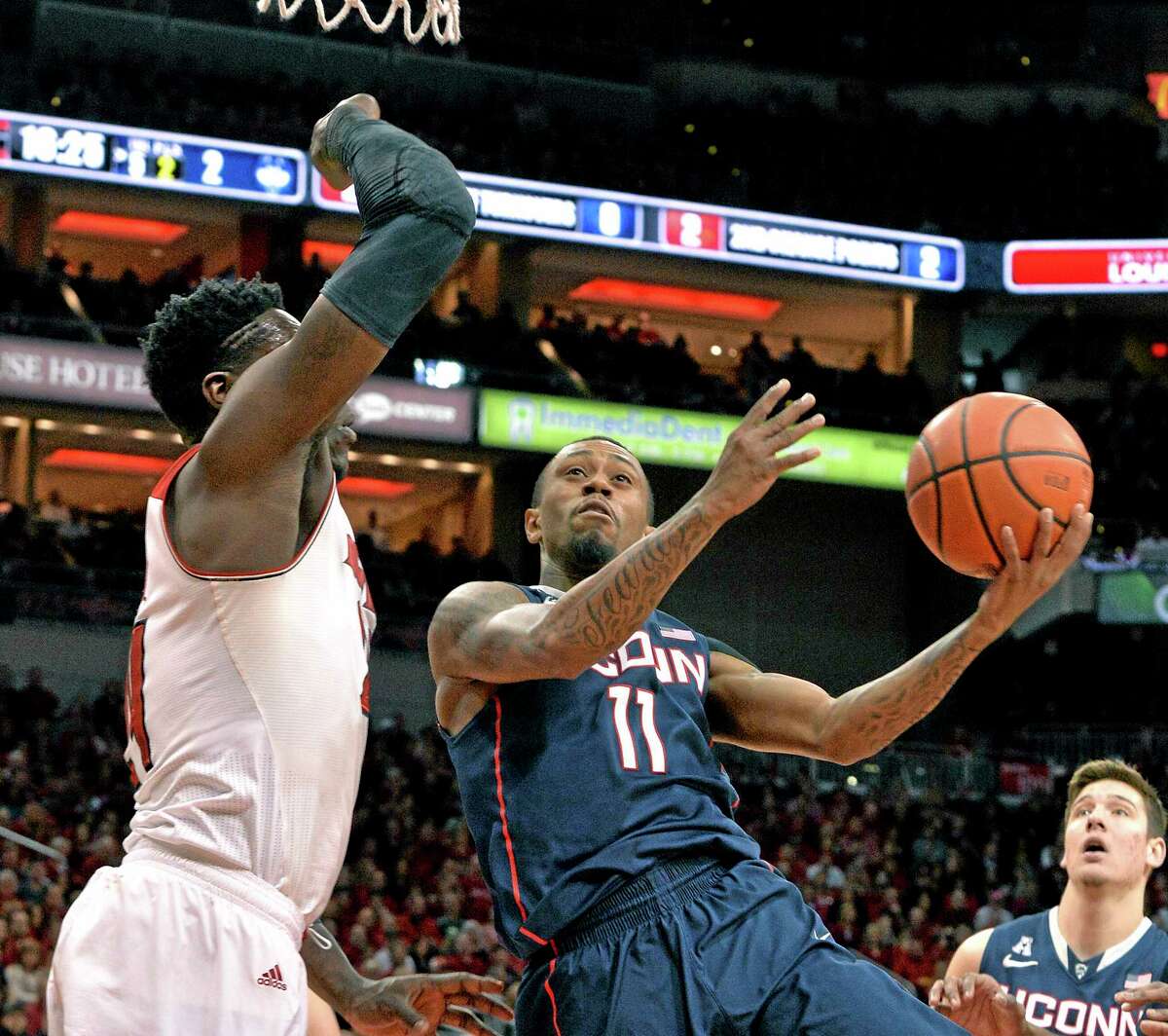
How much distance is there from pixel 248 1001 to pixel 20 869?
9836 millimetres

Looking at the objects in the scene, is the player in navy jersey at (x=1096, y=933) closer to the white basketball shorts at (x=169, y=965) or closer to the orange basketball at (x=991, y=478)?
the orange basketball at (x=991, y=478)

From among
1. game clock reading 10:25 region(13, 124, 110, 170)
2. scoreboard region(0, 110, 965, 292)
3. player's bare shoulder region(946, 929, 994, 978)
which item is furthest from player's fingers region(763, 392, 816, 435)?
game clock reading 10:25 region(13, 124, 110, 170)

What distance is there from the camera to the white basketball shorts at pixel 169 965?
112 inches

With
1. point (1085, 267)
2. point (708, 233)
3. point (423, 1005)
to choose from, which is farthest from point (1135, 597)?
point (423, 1005)

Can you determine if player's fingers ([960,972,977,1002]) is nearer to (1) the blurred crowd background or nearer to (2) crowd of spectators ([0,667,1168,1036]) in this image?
(2) crowd of spectators ([0,667,1168,1036])

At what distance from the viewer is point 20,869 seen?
12000 millimetres

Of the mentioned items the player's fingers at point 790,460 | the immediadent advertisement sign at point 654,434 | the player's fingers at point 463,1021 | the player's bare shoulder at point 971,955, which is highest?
the immediadent advertisement sign at point 654,434

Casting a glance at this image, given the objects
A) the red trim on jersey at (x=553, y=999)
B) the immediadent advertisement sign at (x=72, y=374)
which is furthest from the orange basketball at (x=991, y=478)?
the immediadent advertisement sign at (x=72, y=374)

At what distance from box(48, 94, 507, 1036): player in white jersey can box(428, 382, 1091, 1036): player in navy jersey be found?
782mm

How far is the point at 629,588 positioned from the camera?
3.61 meters

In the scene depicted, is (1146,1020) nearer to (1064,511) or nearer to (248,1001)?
(1064,511)

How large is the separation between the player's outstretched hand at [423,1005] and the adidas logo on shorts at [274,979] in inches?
16.6

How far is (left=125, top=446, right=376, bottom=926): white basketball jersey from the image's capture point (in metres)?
2.98

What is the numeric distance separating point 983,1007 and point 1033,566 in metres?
1.43
